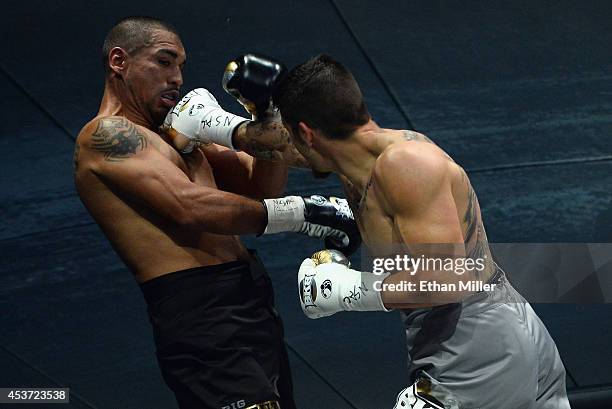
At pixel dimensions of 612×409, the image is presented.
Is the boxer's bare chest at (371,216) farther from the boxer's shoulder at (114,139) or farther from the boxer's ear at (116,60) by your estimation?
the boxer's ear at (116,60)

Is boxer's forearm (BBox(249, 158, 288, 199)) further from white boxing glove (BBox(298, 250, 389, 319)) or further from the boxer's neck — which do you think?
white boxing glove (BBox(298, 250, 389, 319))

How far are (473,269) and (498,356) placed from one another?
0.77 feet

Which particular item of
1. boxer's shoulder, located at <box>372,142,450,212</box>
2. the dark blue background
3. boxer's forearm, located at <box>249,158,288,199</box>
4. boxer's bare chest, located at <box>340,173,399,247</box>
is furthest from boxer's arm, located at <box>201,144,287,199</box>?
the dark blue background

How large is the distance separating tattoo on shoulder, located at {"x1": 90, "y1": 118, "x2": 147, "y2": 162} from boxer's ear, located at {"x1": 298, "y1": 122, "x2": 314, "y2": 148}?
Result: 2.08ft

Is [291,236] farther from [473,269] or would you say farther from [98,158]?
[473,269]

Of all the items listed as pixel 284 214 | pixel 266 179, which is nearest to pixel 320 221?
pixel 284 214

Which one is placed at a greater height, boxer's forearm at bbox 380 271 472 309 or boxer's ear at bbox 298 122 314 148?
boxer's ear at bbox 298 122 314 148

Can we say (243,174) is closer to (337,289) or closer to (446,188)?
(337,289)

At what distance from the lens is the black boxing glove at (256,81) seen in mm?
3688

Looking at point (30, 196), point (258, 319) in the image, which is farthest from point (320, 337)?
point (258, 319)

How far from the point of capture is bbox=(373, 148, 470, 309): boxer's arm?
2996mm

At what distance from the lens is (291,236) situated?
614 centimetres

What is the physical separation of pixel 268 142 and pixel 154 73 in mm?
468

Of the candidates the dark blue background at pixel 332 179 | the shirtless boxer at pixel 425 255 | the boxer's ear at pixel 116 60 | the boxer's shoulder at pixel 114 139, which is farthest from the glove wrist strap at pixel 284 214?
the dark blue background at pixel 332 179
